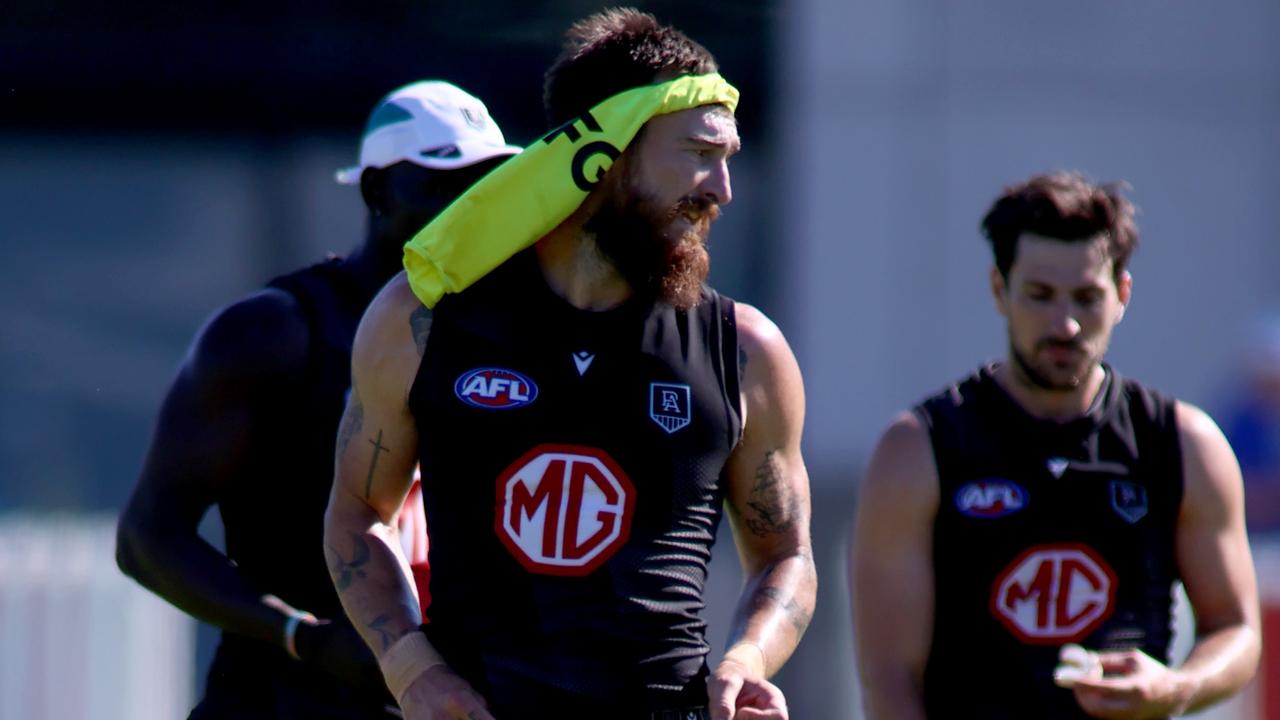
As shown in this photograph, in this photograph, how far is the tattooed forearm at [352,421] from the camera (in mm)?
3986

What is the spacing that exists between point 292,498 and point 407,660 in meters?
1.09

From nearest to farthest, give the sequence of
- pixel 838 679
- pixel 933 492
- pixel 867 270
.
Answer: pixel 933 492, pixel 838 679, pixel 867 270

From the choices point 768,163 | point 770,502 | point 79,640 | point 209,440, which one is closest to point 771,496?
point 770,502

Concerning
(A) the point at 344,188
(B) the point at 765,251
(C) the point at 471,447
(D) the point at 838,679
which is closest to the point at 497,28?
(A) the point at 344,188

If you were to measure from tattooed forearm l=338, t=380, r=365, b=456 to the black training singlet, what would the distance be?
Result: 0.76m

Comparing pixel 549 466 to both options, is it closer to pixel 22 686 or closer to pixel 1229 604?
pixel 1229 604

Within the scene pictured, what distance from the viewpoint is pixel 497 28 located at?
12867mm

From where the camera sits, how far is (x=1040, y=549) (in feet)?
15.7

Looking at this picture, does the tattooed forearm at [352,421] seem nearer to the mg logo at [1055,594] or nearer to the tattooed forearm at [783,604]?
the tattooed forearm at [783,604]

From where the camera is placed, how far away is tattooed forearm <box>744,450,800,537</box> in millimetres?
4031

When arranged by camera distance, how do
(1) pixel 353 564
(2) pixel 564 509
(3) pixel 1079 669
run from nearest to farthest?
(2) pixel 564 509
(1) pixel 353 564
(3) pixel 1079 669

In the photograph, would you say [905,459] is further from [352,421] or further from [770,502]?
[352,421]

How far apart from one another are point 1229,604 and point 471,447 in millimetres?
1972

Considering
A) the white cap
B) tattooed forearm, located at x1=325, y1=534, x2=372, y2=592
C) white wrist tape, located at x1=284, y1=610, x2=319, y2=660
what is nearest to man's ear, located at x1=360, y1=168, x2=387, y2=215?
the white cap
